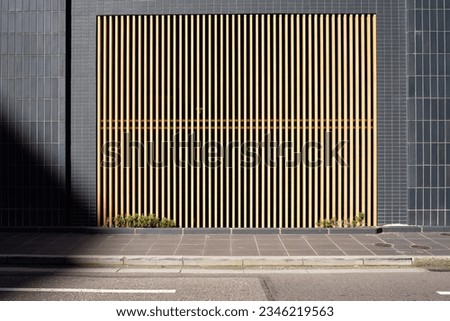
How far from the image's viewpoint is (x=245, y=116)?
1296 centimetres

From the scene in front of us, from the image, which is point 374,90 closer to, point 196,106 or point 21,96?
point 196,106

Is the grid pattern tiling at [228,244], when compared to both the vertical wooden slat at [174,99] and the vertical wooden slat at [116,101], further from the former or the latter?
the vertical wooden slat at [116,101]

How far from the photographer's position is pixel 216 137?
512 inches

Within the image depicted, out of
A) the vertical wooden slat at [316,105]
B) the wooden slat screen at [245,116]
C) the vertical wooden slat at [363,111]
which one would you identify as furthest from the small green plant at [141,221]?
the vertical wooden slat at [363,111]

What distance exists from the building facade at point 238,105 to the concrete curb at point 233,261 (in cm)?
333

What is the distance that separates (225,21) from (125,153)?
423cm

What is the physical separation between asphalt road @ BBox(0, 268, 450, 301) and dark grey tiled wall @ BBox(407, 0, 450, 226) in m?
4.28

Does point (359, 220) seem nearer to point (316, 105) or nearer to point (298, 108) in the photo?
point (316, 105)

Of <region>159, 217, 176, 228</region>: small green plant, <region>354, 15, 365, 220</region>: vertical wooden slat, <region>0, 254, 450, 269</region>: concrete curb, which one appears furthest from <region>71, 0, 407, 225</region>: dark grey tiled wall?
<region>0, 254, 450, 269</region>: concrete curb

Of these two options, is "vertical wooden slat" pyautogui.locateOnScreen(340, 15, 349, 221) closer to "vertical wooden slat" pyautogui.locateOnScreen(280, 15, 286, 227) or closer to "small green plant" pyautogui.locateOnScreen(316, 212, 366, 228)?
"small green plant" pyautogui.locateOnScreen(316, 212, 366, 228)

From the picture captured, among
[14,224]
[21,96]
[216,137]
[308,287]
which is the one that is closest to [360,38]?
[216,137]

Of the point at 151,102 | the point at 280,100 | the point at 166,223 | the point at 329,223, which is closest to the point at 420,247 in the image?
the point at 329,223

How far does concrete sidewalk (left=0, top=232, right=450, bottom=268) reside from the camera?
31.2 ft

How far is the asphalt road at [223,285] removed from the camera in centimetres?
725
